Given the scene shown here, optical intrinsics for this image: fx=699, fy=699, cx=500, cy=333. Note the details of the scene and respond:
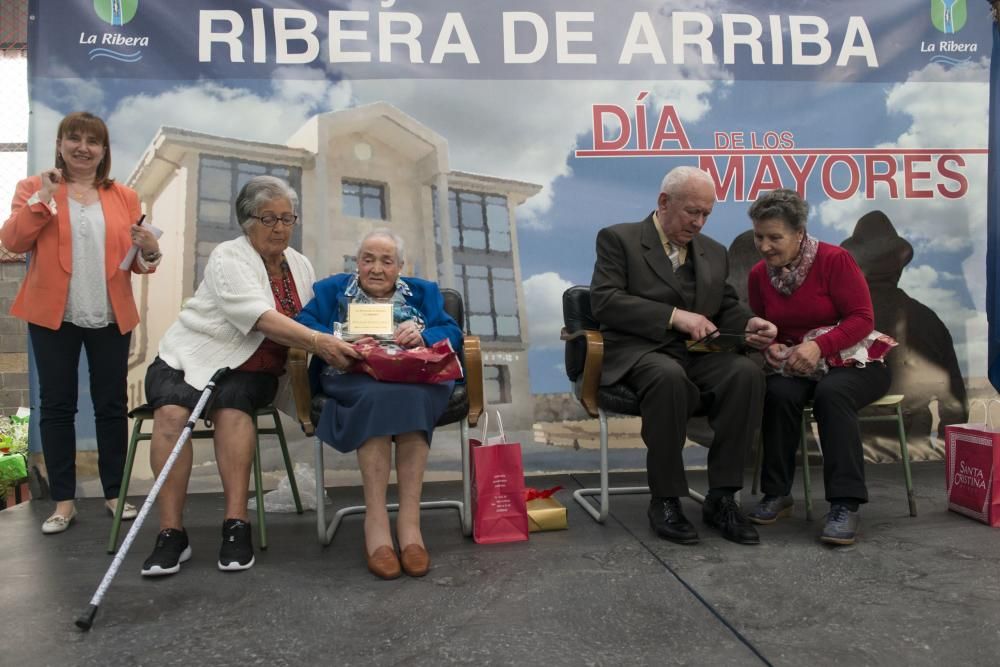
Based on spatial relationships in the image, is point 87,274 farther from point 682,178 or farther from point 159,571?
point 682,178

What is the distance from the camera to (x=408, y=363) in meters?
2.12

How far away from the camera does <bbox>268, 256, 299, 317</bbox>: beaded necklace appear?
237cm

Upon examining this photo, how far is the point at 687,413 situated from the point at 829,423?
0.47m

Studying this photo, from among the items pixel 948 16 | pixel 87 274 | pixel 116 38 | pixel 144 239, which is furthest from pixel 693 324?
pixel 116 38

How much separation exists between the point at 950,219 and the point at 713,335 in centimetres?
203

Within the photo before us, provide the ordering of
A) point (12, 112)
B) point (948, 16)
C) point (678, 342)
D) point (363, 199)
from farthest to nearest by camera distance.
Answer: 1. point (12, 112)
2. point (948, 16)
3. point (363, 199)
4. point (678, 342)

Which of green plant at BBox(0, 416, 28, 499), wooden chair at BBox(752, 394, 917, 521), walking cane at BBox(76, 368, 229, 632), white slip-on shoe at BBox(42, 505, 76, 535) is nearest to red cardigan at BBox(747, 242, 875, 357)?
wooden chair at BBox(752, 394, 917, 521)

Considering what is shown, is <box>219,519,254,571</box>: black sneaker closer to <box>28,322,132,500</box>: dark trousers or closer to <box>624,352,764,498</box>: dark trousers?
<box>28,322,132,500</box>: dark trousers

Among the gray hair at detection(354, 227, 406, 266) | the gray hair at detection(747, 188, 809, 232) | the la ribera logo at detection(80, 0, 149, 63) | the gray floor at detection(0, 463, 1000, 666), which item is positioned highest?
the la ribera logo at detection(80, 0, 149, 63)

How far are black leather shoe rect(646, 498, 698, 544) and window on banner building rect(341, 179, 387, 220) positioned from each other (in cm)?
195

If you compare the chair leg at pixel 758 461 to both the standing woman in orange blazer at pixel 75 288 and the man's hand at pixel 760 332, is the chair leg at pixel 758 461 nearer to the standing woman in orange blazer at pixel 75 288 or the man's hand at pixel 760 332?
the man's hand at pixel 760 332

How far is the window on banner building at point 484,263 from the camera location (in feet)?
11.4

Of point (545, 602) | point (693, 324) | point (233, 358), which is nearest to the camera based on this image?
point (545, 602)

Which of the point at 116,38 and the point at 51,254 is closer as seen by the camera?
the point at 51,254
